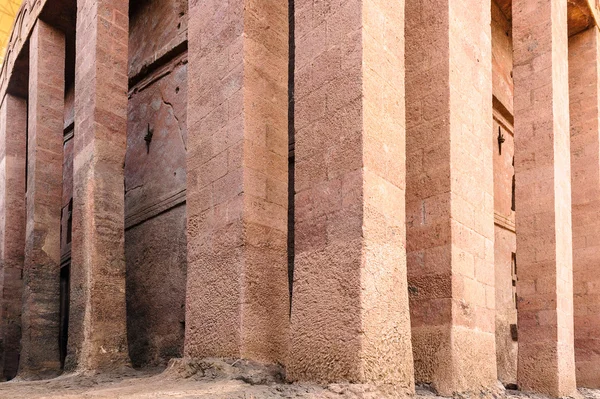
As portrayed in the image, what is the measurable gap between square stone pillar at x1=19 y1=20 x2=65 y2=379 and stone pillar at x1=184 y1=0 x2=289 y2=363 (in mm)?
5578

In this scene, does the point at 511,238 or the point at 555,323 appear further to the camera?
the point at 511,238

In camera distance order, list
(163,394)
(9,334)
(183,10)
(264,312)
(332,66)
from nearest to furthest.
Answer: (163,394), (332,66), (264,312), (183,10), (9,334)

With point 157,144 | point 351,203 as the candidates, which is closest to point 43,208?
point 157,144

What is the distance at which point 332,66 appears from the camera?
13.8ft

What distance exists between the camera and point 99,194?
316 inches

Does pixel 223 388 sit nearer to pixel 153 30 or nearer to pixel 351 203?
pixel 351 203

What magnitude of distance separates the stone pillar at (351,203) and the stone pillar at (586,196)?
6312mm

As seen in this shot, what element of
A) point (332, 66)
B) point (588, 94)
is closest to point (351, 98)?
point (332, 66)

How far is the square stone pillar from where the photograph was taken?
9.57 meters

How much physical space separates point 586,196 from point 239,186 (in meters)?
7.07

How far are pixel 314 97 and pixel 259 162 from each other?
0.83 meters

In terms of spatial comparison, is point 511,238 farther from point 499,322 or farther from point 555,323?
point 555,323

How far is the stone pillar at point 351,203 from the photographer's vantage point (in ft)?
12.4

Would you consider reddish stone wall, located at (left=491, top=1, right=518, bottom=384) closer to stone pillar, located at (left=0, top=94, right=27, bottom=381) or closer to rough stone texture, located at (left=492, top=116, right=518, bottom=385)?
rough stone texture, located at (left=492, top=116, right=518, bottom=385)
